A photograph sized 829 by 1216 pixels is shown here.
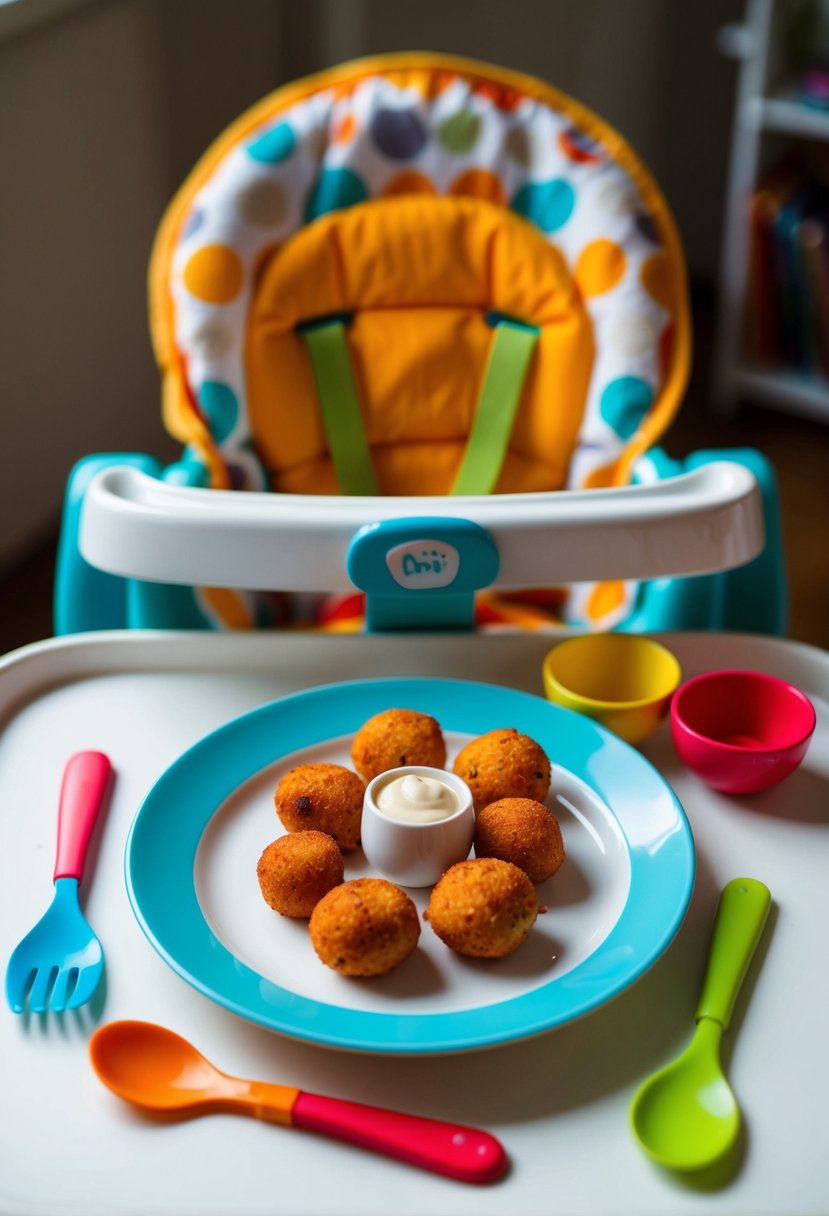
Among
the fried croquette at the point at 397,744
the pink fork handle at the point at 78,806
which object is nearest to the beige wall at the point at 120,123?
the pink fork handle at the point at 78,806

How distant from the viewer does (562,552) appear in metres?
0.84

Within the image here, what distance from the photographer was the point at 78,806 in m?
0.81

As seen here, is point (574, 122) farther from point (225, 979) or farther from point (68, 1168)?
point (68, 1168)

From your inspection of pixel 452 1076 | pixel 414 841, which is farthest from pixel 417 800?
pixel 452 1076

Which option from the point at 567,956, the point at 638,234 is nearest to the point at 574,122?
the point at 638,234

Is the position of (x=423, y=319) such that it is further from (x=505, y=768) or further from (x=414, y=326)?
(x=505, y=768)

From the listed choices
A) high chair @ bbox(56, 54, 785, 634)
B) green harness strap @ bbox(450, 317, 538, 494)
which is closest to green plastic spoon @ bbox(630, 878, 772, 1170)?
high chair @ bbox(56, 54, 785, 634)

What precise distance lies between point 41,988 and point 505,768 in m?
0.30

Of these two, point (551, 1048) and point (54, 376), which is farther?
point (54, 376)

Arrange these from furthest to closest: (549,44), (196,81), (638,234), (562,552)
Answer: (549,44)
(196,81)
(638,234)
(562,552)

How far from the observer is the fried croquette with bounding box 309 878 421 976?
2.18 feet

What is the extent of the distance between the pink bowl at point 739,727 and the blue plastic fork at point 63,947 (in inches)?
15.6

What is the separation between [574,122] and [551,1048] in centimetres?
87

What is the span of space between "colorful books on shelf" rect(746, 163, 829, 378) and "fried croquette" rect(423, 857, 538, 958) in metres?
1.88
